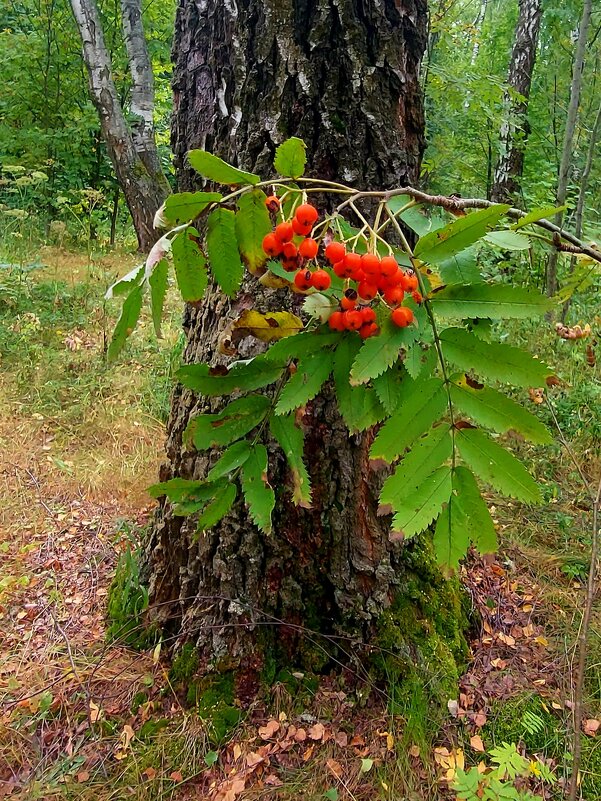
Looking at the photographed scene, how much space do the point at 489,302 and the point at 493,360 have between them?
0.30 ft

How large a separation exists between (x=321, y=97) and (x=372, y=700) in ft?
6.06

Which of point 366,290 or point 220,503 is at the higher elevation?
point 366,290

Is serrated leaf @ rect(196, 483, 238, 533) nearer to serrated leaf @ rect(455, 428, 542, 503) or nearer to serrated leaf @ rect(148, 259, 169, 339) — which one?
serrated leaf @ rect(148, 259, 169, 339)

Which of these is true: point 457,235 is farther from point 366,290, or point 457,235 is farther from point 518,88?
point 518,88

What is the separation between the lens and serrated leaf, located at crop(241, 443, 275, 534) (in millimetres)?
1080

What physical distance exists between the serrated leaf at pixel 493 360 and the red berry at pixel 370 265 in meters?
0.19

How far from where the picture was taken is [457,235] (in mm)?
875

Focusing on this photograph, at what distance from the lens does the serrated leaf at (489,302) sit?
2.83 feet

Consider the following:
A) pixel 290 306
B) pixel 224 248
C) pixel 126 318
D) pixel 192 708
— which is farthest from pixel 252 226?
pixel 192 708

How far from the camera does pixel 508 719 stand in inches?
72.8

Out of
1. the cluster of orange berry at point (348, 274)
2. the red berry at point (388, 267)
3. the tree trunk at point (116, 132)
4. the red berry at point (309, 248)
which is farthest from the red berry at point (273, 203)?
the tree trunk at point (116, 132)

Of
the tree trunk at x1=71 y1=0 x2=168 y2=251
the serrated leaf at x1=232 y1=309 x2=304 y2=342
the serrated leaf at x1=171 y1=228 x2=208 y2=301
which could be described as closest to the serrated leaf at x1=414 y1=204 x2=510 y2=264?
the serrated leaf at x1=232 y1=309 x2=304 y2=342

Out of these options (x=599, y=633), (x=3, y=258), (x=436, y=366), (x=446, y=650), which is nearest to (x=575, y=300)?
(x=599, y=633)

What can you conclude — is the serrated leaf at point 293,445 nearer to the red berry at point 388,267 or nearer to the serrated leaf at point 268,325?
the serrated leaf at point 268,325
